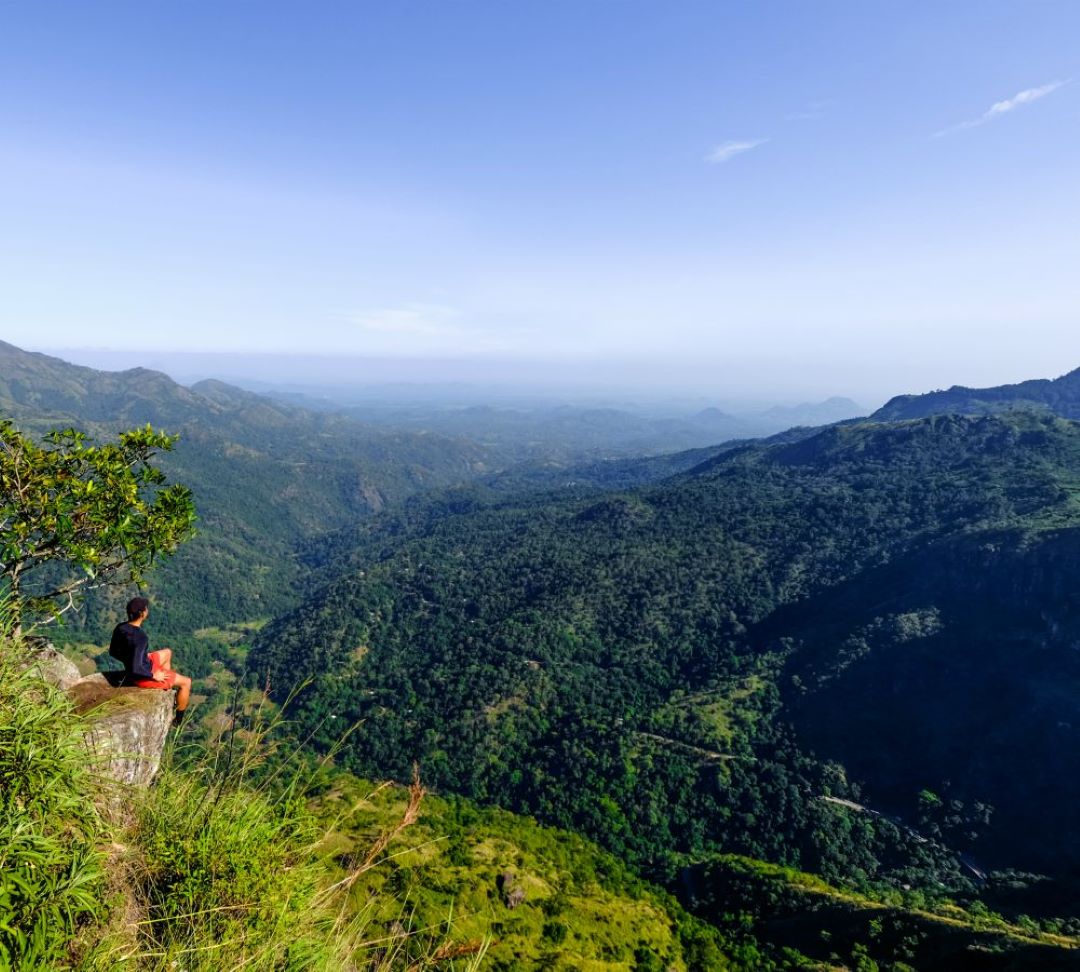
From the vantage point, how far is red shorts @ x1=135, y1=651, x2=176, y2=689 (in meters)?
8.50

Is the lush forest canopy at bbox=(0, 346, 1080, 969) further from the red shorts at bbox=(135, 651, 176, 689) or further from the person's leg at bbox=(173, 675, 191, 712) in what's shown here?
the red shorts at bbox=(135, 651, 176, 689)

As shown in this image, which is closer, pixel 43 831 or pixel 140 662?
pixel 43 831

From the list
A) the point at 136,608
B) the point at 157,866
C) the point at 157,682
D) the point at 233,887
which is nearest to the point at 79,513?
the point at 136,608

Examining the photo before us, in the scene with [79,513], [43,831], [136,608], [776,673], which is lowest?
A: [776,673]

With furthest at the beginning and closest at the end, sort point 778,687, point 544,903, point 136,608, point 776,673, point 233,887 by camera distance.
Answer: point 776,673
point 778,687
point 544,903
point 136,608
point 233,887

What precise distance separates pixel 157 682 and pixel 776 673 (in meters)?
109

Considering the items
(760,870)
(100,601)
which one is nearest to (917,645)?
(760,870)

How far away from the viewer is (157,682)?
8641mm

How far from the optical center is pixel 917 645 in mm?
93250

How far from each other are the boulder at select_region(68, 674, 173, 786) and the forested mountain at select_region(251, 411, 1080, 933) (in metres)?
76.5

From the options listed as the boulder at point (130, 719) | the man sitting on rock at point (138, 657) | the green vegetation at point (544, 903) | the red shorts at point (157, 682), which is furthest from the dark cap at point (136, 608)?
the green vegetation at point (544, 903)

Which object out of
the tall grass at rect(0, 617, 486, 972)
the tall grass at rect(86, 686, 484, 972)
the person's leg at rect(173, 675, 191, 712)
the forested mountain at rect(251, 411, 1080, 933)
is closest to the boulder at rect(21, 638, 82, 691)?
the person's leg at rect(173, 675, 191, 712)

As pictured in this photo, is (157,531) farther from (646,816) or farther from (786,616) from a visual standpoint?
(786,616)

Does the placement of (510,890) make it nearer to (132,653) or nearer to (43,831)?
(132,653)
